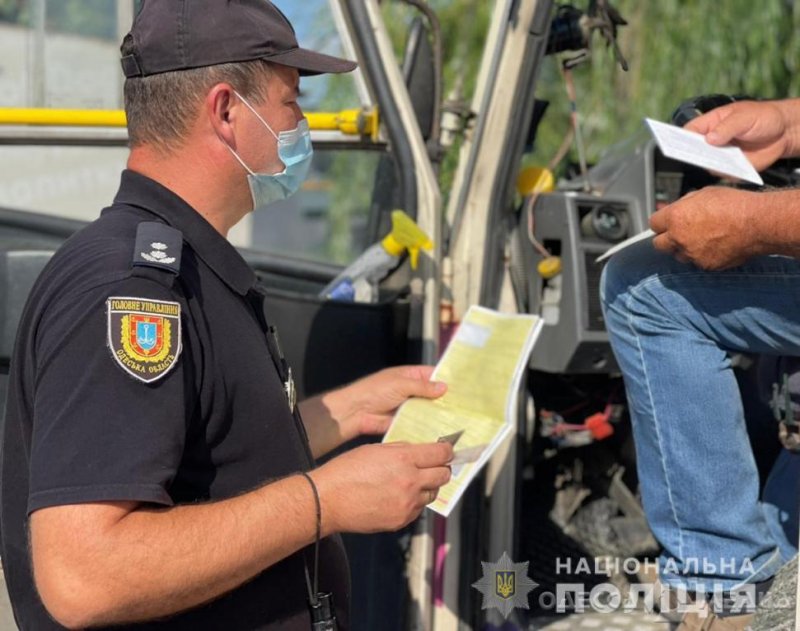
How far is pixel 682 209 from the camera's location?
1993 mm

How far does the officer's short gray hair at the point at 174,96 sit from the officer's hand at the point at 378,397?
0.69 metres

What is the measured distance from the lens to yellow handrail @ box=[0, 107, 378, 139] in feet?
8.96

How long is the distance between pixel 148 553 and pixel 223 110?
0.71 metres

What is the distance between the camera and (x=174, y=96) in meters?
1.75

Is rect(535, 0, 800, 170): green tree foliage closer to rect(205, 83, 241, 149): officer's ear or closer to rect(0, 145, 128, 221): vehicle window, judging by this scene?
rect(0, 145, 128, 221): vehicle window

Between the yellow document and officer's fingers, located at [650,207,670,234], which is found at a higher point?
officer's fingers, located at [650,207,670,234]

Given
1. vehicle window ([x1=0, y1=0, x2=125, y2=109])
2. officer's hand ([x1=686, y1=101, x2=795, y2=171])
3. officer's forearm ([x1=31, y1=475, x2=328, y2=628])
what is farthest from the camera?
vehicle window ([x1=0, y1=0, x2=125, y2=109])

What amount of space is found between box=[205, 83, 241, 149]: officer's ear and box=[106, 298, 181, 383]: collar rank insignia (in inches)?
14.3

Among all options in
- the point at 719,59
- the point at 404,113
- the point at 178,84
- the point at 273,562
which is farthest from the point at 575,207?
the point at 719,59

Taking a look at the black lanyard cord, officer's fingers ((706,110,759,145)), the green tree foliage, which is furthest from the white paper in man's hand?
the green tree foliage

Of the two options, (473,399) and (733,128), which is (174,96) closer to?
(473,399)

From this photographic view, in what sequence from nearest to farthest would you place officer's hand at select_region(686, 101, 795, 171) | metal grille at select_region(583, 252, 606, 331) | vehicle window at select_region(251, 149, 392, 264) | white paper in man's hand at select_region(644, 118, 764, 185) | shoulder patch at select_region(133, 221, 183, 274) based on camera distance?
A: shoulder patch at select_region(133, 221, 183, 274), white paper in man's hand at select_region(644, 118, 764, 185), officer's hand at select_region(686, 101, 795, 171), metal grille at select_region(583, 252, 606, 331), vehicle window at select_region(251, 149, 392, 264)

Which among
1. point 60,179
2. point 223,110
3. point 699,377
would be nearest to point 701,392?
point 699,377

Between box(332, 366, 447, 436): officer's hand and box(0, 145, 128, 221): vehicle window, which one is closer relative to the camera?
box(332, 366, 447, 436): officer's hand
